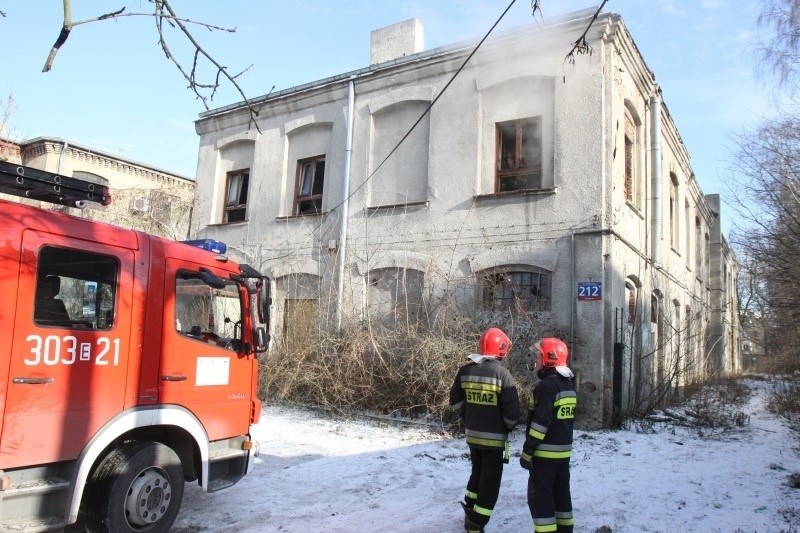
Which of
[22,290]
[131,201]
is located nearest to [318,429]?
[22,290]

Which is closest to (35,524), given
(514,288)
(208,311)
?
(208,311)

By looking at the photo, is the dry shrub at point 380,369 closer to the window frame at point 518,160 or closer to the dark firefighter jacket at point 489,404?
the window frame at point 518,160

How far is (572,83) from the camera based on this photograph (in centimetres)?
1049

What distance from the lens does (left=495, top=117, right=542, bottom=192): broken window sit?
35.8ft

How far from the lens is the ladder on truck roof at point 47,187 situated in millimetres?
4160

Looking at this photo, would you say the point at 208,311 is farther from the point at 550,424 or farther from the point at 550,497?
the point at 550,497

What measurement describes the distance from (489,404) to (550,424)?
0.53 m

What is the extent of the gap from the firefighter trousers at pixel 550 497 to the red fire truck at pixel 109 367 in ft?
8.36

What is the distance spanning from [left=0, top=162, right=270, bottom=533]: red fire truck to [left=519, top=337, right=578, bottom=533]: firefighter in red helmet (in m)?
2.50

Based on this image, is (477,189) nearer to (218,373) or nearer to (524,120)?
(524,120)

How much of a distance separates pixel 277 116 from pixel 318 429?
331 inches

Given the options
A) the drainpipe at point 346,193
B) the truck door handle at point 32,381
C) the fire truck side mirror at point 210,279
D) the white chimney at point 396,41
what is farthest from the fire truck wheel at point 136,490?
the white chimney at point 396,41

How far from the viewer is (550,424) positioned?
4.39 metres

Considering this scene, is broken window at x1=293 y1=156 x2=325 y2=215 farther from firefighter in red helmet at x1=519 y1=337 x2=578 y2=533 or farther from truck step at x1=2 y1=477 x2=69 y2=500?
truck step at x1=2 y1=477 x2=69 y2=500
